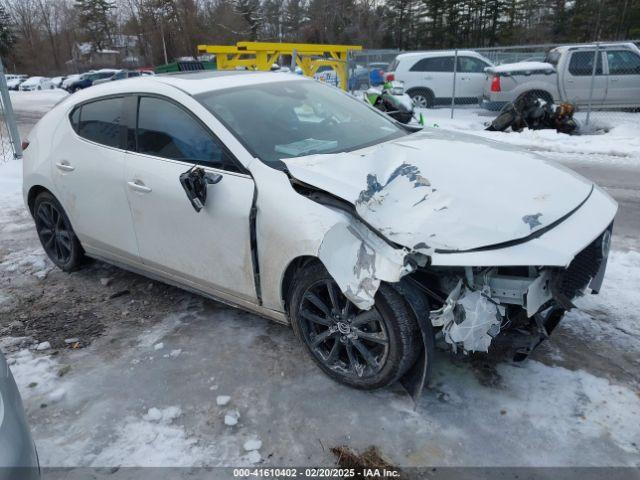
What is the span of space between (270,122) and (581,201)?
1920 millimetres

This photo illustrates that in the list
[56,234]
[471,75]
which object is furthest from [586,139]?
[56,234]

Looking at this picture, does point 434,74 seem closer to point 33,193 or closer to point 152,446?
point 33,193

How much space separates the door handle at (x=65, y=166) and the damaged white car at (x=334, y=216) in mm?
18

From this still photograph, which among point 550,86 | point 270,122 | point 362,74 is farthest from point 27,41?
point 270,122

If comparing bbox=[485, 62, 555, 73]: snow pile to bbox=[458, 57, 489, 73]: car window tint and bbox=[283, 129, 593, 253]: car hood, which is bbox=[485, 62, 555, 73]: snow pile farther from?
→ bbox=[283, 129, 593, 253]: car hood

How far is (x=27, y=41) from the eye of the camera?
6222cm

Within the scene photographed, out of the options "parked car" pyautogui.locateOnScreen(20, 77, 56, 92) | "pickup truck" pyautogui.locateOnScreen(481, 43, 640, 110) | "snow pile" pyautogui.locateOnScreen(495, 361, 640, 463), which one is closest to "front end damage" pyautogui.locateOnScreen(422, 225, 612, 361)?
"snow pile" pyautogui.locateOnScreen(495, 361, 640, 463)

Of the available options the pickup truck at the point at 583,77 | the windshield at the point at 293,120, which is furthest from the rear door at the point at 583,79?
the windshield at the point at 293,120

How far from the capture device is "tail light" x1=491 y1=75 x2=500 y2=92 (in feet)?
40.9

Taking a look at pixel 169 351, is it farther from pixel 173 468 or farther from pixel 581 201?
pixel 581 201

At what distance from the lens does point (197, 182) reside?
118 inches

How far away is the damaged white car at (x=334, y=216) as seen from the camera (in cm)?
238

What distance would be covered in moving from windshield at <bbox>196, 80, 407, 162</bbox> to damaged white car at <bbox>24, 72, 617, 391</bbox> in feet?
0.05

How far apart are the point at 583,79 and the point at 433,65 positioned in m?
4.14
